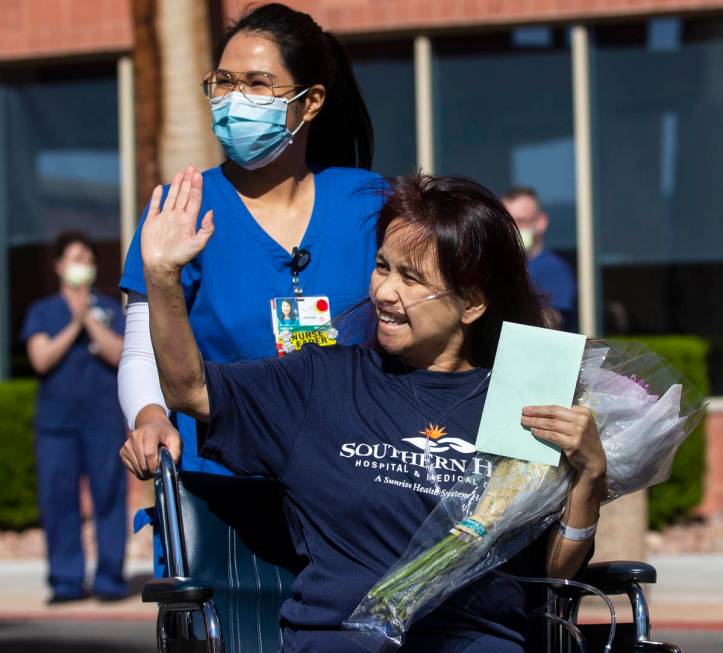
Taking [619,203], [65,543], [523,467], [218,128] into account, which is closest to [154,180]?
[65,543]

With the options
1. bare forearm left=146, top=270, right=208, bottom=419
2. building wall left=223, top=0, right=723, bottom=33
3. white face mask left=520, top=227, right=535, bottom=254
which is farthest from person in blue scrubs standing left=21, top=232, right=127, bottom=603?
bare forearm left=146, top=270, right=208, bottom=419

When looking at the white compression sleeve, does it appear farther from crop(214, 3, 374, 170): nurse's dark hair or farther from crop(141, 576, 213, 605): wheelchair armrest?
crop(214, 3, 374, 170): nurse's dark hair

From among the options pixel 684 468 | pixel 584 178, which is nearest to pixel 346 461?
pixel 684 468

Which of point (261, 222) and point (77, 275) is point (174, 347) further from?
point (77, 275)

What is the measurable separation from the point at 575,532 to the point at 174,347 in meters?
0.89

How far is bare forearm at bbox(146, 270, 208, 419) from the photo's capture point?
2852mm

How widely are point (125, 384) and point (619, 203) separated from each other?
7655 mm

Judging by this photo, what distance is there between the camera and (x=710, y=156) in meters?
10.5

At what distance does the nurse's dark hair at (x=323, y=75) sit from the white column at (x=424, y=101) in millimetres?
6797

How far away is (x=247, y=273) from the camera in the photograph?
3.32m

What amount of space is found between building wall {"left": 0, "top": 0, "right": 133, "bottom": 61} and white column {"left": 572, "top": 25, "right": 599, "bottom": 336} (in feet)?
10.9

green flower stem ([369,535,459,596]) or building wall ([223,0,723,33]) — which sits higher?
building wall ([223,0,723,33])

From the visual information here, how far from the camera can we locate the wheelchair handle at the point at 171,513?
3.03 metres

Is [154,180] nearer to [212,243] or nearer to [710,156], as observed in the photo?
[710,156]
